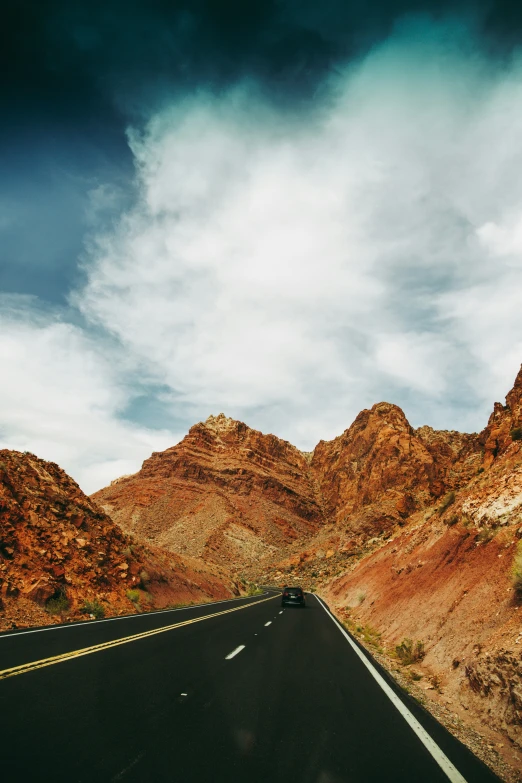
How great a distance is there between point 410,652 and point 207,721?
25.2 feet

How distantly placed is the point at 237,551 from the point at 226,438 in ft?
187

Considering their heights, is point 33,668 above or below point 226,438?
below

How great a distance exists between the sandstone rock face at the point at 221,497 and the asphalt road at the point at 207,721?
8212 cm

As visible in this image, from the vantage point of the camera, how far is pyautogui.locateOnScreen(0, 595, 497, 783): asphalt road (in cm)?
425

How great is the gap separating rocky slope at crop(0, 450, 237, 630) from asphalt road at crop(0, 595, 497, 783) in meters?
8.12

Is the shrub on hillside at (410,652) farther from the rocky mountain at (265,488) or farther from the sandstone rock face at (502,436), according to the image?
the rocky mountain at (265,488)

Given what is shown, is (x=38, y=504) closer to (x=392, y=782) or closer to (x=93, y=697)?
(x=93, y=697)

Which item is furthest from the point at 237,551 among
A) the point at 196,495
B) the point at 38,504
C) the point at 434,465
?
the point at 38,504

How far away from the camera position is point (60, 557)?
2089 centimetres

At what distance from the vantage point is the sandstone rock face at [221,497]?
95312 millimetres

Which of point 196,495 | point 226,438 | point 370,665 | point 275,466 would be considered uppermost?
point 226,438

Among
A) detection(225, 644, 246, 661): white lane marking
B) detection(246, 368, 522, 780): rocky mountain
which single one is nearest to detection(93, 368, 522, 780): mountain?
detection(246, 368, 522, 780): rocky mountain

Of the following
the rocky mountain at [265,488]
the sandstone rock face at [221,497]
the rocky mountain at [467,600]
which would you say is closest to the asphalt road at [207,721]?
the rocky mountain at [467,600]

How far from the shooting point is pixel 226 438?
146 metres
